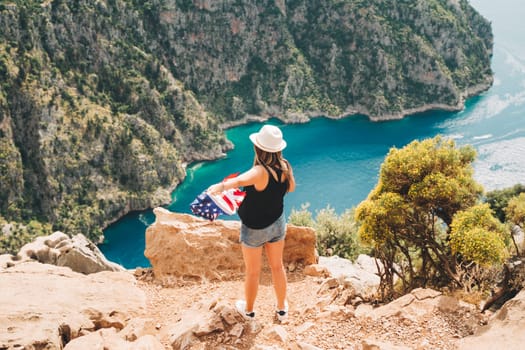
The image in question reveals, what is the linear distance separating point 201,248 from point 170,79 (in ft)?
355

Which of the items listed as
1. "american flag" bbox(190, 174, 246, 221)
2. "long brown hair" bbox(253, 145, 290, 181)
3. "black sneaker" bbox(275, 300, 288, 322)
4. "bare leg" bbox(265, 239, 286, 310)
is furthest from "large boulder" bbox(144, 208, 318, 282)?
"long brown hair" bbox(253, 145, 290, 181)

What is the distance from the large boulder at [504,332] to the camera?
695 cm

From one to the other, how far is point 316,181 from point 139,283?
3004 inches

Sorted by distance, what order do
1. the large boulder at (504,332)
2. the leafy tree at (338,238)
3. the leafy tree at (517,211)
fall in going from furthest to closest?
the leafy tree at (338,238) → the leafy tree at (517,211) → the large boulder at (504,332)

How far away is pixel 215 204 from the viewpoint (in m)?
7.73

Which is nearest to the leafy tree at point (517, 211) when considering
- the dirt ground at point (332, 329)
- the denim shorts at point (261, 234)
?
the dirt ground at point (332, 329)

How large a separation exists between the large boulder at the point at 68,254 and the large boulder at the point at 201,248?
5.34 metres

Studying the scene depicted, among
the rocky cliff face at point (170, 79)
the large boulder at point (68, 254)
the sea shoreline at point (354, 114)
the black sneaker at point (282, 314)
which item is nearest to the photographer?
the black sneaker at point (282, 314)

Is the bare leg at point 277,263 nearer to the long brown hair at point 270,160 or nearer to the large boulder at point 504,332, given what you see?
the long brown hair at point 270,160

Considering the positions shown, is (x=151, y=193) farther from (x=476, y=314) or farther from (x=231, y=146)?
(x=476, y=314)

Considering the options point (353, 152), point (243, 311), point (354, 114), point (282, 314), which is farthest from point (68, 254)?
point (354, 114)

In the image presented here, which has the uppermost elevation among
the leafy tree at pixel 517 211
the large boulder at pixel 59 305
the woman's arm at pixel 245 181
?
the woman's arm at pixel 245 181

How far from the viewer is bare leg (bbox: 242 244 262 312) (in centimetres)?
817

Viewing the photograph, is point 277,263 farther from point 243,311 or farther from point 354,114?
point 354,114
